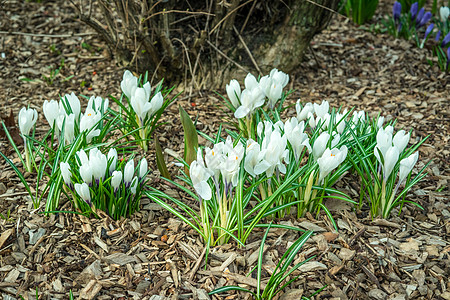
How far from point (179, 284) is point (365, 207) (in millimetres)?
1044

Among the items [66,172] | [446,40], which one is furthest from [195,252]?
[446,40]

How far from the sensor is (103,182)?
197 cm

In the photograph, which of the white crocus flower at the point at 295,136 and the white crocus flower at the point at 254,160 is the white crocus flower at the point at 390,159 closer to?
the white crocus flower at the point at 295,136

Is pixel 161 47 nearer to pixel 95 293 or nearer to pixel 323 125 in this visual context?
pixel 323 125

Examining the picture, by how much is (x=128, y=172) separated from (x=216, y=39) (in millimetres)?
1696

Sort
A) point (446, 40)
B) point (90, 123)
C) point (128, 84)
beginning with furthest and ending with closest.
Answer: point (446, 40), point (128, 84), point (90, 123)

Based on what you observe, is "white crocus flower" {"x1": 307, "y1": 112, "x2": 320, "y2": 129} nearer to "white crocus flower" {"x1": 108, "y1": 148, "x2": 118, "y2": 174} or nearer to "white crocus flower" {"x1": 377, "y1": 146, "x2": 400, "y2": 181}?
"white crocus flower" {"x1": 377, "y1": 146, "x2": 400, "y2": 181}

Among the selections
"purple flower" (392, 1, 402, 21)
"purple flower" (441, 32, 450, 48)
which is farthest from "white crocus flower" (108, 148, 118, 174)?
"purple flower" (392, 1, 402, 21)

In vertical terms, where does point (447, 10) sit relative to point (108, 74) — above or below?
above

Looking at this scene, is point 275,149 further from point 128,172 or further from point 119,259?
→ point 119,259

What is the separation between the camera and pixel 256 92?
2469 millimetres

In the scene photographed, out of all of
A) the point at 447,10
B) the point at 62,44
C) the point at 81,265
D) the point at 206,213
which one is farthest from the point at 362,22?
the point at 81,265

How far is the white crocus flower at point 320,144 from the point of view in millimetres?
1961

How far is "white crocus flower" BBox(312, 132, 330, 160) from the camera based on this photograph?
1.96m
